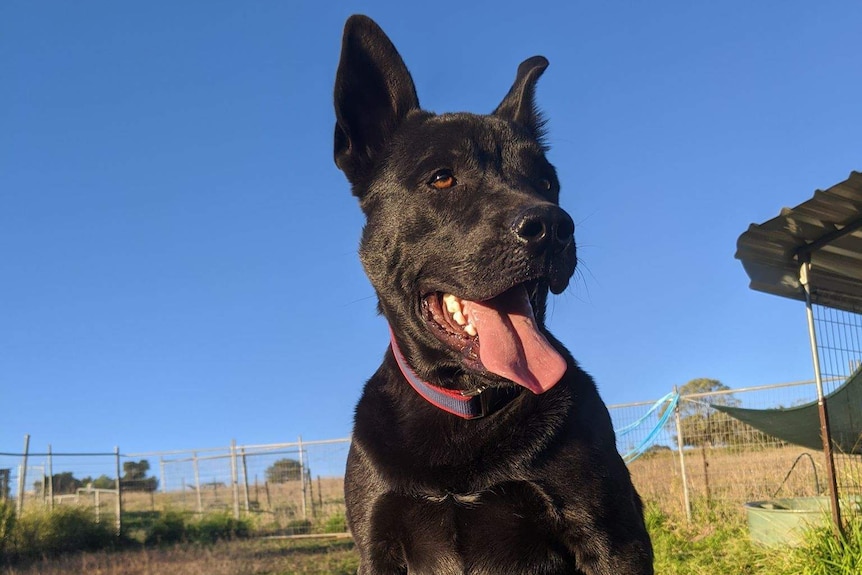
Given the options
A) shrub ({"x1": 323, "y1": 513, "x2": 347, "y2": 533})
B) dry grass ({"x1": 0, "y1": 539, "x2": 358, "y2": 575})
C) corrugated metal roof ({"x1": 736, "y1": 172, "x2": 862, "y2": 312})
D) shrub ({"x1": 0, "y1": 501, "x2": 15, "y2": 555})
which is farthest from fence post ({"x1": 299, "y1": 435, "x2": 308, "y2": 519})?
corrugated metal roof ({"x1": 736, "y1": 172, "x2": 862, "y2": 312})

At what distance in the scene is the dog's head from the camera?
218 cm

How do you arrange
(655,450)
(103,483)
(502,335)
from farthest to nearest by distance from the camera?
(103,483), (655,450), (502,335)

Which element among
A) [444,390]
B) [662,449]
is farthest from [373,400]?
[662,449]

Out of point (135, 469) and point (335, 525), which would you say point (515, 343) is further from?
point (135, 469)

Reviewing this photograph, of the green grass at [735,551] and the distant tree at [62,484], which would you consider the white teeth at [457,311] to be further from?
the distant tree at [62,484]

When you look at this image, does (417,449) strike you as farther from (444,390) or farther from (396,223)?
(396,223)

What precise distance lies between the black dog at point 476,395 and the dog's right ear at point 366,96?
0.02 metres

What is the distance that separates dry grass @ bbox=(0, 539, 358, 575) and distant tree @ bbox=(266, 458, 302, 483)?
12.0ft

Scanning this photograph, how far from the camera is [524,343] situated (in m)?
2.29

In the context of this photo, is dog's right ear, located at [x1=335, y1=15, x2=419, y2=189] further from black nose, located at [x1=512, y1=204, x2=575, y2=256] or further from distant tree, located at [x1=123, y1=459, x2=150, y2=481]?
distant tree, located at [x1=123, y1=459, x2=150, y2=481]

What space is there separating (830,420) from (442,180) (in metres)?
4.71

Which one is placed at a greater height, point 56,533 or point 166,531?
point 56,533

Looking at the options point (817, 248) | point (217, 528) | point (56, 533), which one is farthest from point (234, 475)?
point (817, 248)

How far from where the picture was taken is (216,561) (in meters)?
8.85
